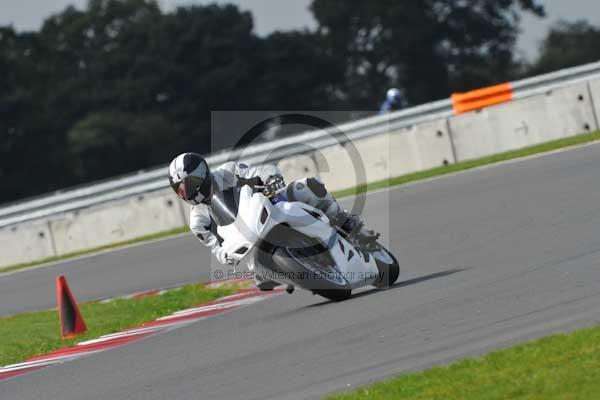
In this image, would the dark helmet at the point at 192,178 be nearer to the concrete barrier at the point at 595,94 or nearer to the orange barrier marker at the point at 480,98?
the concrete barrier at the point at 595,94

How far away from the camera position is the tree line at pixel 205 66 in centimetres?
5725

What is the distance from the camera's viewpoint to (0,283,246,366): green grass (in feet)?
40.7

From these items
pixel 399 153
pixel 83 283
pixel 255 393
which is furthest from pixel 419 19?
pixel 255 393

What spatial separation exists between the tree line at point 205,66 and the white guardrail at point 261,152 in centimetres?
2971

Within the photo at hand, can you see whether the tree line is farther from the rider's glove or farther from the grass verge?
the rider's glove

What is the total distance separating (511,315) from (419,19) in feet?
196

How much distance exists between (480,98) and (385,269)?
12420 mm

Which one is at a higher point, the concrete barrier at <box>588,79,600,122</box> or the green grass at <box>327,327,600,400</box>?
the concrete barrier at <box>588,79,600,122</box>

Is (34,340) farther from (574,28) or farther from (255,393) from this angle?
(574,28)

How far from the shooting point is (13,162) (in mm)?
51594

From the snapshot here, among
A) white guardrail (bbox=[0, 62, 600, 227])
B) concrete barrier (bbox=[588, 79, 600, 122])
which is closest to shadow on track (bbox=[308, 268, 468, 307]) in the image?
concrete barrier (bbox=[588, 79, 600, 122])

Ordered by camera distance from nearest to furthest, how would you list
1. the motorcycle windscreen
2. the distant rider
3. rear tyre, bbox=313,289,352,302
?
the motorcycle windscreen, rear tyre, bbox=313,289,352,302, the distant rider

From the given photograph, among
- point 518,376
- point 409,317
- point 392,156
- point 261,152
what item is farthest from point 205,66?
point 518,376

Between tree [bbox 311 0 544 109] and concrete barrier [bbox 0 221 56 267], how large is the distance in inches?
1727
